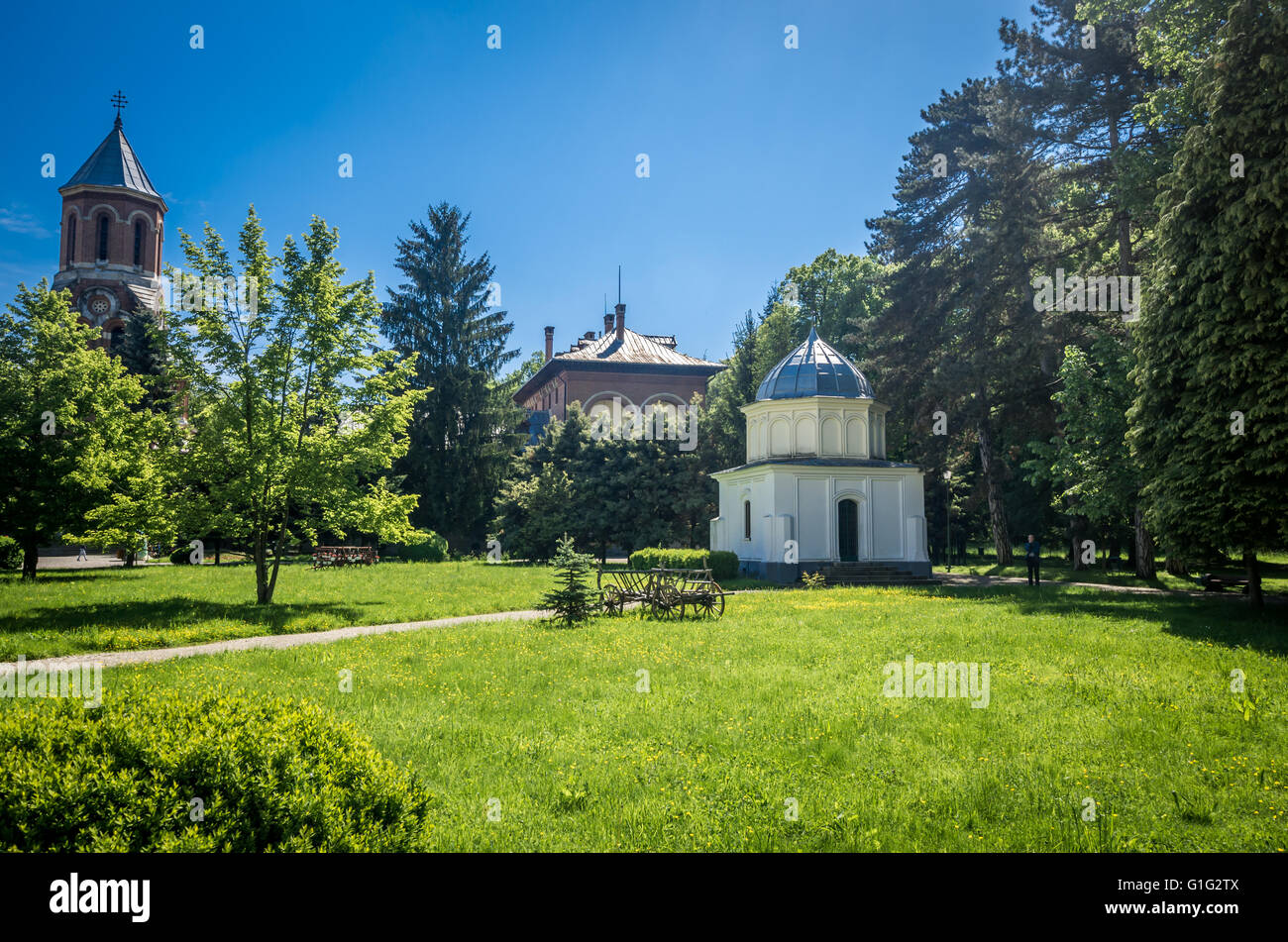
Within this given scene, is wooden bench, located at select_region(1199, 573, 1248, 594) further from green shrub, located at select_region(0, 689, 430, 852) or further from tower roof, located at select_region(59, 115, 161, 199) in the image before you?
tower roof, located at select_region(59, 115, 161, 199)

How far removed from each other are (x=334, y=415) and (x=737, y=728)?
15.0 m

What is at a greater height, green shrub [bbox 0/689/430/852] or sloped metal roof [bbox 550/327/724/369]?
sloped metal roof [bbox 550/327/724/369]

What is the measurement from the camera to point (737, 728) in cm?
759

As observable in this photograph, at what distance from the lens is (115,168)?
5494 centimetres

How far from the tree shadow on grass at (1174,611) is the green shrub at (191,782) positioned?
44.5ft

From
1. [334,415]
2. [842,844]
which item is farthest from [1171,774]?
[334,415]

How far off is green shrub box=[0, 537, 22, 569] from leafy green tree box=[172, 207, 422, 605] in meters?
16.0

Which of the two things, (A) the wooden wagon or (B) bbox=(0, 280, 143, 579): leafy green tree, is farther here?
(B) bbox=(0, 280, 143, 579): leafy green tree

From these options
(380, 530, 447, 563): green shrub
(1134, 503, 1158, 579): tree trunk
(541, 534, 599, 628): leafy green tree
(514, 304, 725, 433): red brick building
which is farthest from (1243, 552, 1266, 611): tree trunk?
(514, 304, 725, 433): red brick building

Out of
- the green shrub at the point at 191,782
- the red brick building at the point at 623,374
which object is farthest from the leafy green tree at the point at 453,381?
the green shrub at the point at 191,782

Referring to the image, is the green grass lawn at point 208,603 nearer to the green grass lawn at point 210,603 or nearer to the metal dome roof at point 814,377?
the green grass lawn at point 210,603

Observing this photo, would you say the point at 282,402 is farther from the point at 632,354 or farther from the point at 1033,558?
the point at 632,354

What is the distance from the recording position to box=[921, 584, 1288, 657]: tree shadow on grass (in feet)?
44.3

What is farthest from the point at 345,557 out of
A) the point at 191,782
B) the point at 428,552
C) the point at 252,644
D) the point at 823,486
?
the point at 191,782
